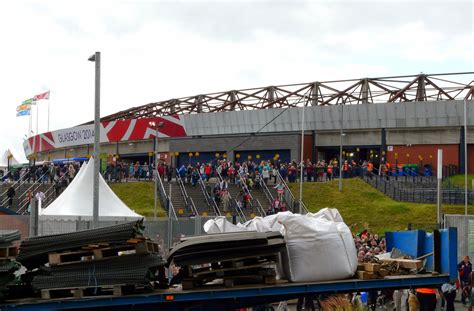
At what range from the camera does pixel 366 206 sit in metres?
41.2

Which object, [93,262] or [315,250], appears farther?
[315,250]

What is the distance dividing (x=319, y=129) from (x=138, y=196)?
17.2 m

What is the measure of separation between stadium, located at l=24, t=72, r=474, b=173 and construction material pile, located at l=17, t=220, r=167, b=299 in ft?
122

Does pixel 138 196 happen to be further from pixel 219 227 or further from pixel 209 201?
pixel 219 227

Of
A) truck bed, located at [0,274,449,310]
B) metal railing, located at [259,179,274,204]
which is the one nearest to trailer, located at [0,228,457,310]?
truck bed, located at [0,274,449,310]

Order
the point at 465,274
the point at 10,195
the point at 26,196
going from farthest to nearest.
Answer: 1. the point at 26,196
2. the point at 10,195
3. the point at 465,274

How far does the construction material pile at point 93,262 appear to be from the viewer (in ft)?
35.2

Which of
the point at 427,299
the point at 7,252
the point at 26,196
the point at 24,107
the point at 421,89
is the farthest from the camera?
the point at 24,107

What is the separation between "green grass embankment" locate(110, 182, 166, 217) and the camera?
42.6 meters

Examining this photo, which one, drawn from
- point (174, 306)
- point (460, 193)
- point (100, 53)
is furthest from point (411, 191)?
point (174, 306)

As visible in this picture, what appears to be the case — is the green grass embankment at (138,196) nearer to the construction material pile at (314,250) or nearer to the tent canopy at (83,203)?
the tent canopy at (83,203)

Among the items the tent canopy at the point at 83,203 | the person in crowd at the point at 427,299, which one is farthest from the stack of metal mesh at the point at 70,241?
the tent canopy at the point at 83,203

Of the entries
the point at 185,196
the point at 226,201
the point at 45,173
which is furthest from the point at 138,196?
the point at 226,201

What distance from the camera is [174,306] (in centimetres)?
1106
